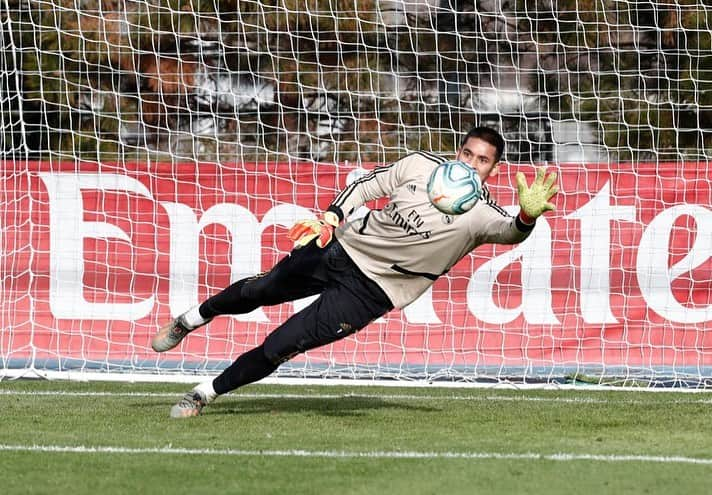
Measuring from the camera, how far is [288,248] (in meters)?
11.4

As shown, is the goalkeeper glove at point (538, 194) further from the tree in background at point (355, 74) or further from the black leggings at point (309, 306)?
the tree in background at point (355, 74)

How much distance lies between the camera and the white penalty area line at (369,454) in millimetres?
6246

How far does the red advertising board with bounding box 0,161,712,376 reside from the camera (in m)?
11.2

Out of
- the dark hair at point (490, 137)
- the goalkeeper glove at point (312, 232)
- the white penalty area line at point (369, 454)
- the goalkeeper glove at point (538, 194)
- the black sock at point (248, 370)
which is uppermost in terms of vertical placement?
the dark hair at point (490, 137)

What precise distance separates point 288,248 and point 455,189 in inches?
180

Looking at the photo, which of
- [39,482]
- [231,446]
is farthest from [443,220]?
[39,482]

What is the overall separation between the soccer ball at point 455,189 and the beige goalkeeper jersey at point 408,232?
0.50 meters

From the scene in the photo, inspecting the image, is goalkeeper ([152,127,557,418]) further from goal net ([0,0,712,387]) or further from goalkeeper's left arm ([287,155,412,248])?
goal net ([0,0,712,387])

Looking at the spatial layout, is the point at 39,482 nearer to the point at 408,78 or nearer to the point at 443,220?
the point at 443,220

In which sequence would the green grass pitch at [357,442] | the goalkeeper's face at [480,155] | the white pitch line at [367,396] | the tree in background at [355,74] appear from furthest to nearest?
the tree in background at [355,74] < the white pitch line at [367,396] < the goalkeeper's face at [480,155] < the green grass pitch at [357,442]

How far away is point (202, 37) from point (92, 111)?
1.35m

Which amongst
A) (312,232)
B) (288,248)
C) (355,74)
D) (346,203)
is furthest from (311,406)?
(355,74)

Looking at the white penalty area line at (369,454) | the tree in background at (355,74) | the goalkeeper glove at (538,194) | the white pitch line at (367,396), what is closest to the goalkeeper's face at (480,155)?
the goalkeeper glove at (538,194)

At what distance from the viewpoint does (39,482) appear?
18.5 feet
